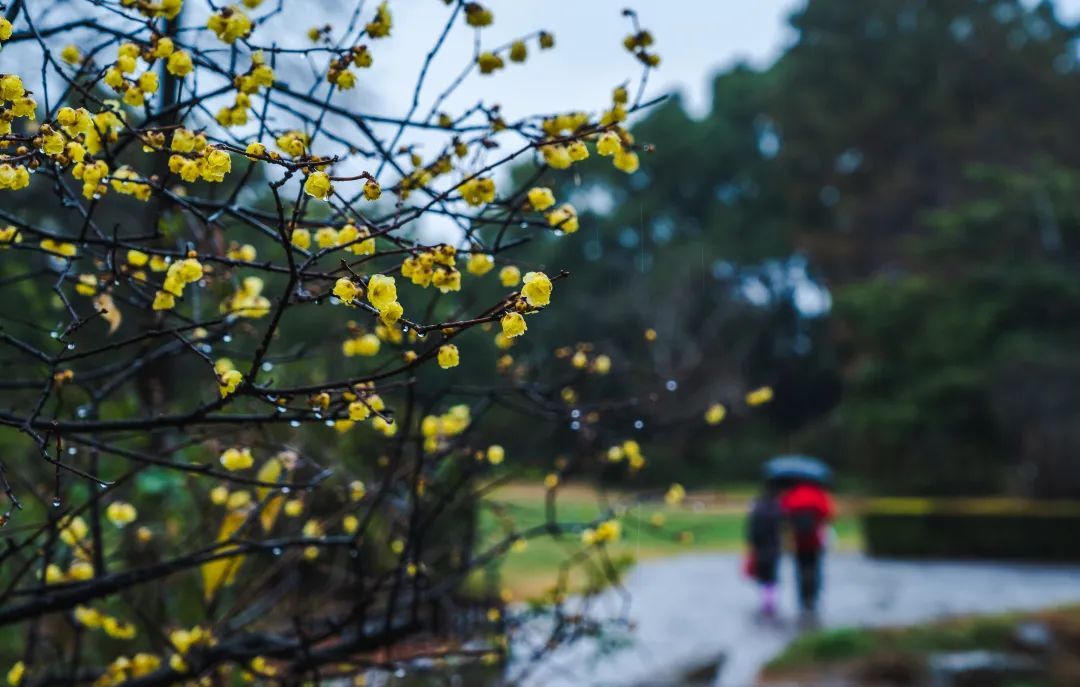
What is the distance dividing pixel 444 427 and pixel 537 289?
4.75ft

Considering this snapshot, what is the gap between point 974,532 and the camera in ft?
44.5

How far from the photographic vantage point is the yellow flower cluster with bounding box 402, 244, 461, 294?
4.93 ft

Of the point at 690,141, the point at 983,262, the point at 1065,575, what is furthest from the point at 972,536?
the point at 690,141

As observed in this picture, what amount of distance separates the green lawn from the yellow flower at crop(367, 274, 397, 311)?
5.56 ft

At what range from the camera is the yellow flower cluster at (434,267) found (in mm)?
1502

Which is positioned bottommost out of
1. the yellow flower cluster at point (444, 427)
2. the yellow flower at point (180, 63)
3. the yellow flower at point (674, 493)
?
the yellow flower at point (674, 493)

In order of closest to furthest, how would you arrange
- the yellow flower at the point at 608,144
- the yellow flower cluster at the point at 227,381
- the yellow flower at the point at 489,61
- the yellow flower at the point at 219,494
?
the yellow flower cluster at the point at 227,381 < the yellow flower at the point at 608,144 < the yellow flower at the point at 489,61 < the yellow flower at the point at 219,494

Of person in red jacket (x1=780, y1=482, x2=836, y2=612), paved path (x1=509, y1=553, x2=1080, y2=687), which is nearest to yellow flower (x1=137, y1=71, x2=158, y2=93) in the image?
paved path (x1=509, y1=553, x2=1080, y2=687)

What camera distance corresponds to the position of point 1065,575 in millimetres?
11781

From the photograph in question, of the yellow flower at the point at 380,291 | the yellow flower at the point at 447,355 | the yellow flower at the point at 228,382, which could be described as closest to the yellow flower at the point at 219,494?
the yellow flower at the point at 228,382

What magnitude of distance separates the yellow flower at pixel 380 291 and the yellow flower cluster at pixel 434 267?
7.7 inches

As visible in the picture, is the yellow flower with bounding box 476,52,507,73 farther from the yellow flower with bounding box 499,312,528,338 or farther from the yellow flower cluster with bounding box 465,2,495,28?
the yellow flower with bounding box 499,312,528,338

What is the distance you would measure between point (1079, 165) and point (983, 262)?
555 cm

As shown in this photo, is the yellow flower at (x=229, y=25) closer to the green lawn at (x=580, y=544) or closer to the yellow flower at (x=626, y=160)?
the yellow flower at (x=626, y=160)
